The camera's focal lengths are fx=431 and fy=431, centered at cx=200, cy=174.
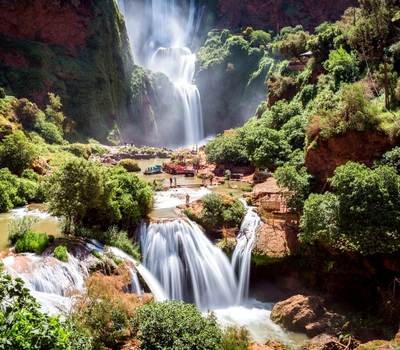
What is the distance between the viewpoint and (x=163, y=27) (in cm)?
10269

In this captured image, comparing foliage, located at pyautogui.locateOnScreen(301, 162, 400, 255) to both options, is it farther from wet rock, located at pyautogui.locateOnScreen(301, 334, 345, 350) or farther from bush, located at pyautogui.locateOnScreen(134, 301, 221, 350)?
bush, located at pyautogui.locateOnScreen(134, 301, 221, 350)

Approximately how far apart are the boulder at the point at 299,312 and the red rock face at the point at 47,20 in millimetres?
52150

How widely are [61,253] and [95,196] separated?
3341mm

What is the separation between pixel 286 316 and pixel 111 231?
9.74 m

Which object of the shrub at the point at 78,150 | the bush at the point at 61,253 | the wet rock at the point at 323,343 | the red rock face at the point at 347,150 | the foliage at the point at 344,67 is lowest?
the wet rock at the point at 323,343

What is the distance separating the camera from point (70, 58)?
62156mm

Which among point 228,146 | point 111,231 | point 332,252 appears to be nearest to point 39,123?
point 228,146

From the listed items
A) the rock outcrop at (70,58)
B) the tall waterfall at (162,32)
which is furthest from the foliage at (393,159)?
the tall waterfall at (162,32)

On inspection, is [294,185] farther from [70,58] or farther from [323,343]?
[70,58]

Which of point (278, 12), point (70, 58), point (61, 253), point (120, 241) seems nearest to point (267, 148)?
point (120, 241)

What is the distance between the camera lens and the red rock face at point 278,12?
280 feet

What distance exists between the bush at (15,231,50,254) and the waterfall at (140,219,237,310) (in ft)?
18.9

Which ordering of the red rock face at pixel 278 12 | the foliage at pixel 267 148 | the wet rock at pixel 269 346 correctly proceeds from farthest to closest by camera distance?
the red rock face at pixel 278 12
the foliage at pixel 267 148
the wet rock at pixel 269 346

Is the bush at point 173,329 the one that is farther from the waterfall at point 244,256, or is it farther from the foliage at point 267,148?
the foliage at point 267,148
